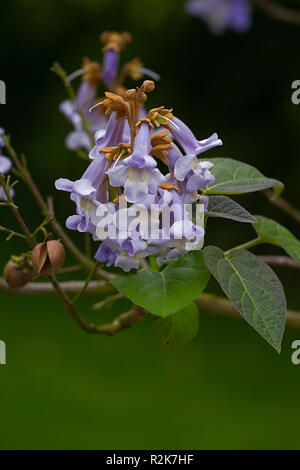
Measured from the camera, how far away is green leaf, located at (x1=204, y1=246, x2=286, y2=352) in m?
0.56

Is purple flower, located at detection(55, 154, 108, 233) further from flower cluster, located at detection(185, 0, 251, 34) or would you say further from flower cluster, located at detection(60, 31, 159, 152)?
flower cluster, located at detection(185, 0, 251, 34)

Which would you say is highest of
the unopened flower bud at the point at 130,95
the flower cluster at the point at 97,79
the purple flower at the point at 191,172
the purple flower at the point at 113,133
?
the flower cluster at the point at 97,79

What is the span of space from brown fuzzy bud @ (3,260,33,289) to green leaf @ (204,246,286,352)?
196mm

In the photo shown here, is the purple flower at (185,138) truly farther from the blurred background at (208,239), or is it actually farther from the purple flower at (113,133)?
the blurred background at (208,239)

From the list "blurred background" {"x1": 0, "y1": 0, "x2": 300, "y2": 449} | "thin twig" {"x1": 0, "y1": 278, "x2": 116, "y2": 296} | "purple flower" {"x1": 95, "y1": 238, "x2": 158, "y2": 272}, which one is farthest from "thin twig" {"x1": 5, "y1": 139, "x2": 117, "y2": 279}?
"blurred background" {"x1": 0, "y1": 0, "x2": 300, "y2": 449}

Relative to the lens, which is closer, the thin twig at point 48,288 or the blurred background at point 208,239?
the thin twig at point 48,288

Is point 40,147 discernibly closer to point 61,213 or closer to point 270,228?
point 61,213

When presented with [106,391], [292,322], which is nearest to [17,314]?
[106,391]

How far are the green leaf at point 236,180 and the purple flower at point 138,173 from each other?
4.7 inches

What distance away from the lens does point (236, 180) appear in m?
0.69

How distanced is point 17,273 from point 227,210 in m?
0.22

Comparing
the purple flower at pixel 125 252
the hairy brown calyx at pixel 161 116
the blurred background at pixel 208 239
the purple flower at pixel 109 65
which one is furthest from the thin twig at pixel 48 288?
the blurred background at pixel 208 239

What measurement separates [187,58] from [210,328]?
3.85ft

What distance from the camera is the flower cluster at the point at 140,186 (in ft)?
1.82
